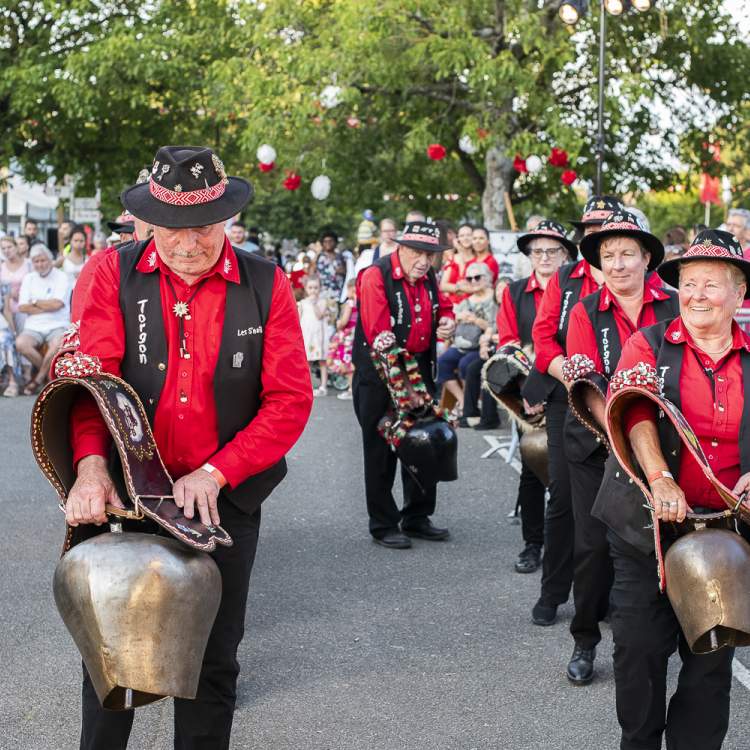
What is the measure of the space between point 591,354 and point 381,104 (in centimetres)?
1820

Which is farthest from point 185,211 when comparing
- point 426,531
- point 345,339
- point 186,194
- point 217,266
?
point 345,339

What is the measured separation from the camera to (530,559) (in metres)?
7.18

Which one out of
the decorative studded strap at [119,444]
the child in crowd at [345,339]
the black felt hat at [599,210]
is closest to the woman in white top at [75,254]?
the child in crowd at [345,339]

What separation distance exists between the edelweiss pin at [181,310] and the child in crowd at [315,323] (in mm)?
12095

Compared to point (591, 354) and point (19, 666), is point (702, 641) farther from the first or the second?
point (19, 666)

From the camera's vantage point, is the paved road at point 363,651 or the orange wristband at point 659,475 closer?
the orange wristband at point 659,475

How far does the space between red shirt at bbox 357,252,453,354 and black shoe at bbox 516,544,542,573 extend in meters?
1.41

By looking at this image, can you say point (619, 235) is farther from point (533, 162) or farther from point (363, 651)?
point (533, 162)

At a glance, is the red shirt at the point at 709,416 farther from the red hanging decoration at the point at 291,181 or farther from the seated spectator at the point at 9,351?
the red hanging decoration at the point at 291,181

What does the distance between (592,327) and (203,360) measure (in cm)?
203

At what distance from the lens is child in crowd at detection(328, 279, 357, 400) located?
14672 millimetres

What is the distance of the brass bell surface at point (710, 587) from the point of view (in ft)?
11.4

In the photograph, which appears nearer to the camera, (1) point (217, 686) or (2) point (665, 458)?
(1) point (217, 686)

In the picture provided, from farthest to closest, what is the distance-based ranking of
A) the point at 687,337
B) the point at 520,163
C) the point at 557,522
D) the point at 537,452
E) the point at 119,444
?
the point at 520,163 → the point at 537,452 → the point at 557,522 → the point at 687,337 → the point at 119,444
